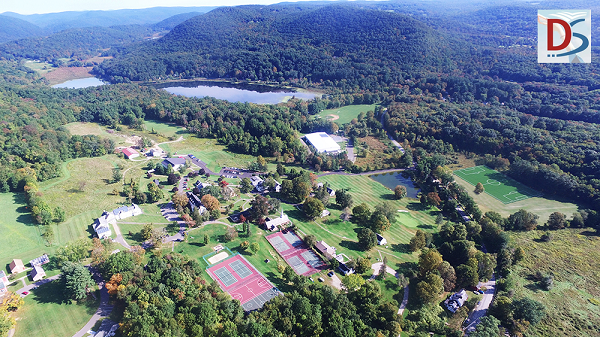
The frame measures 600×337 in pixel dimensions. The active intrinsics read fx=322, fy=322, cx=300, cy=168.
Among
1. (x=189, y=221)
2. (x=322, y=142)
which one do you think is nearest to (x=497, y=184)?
(x=322, y=142)

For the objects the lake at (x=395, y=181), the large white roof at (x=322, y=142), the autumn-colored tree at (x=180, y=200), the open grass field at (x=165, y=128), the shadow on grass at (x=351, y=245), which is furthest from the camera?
the open grass field at (x=165, y=128)

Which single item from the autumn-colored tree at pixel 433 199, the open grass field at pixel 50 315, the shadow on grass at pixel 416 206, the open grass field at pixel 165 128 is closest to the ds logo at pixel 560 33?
the autumn-colored tree at pixel 433 199

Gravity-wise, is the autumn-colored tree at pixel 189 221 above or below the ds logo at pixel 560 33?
below

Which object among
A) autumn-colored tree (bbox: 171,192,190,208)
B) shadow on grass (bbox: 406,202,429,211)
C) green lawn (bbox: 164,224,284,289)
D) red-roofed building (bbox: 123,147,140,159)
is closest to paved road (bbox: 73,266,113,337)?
green lawn (bbox: 164,224,284,289)

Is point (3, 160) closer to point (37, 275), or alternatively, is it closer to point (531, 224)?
point (37, 275)

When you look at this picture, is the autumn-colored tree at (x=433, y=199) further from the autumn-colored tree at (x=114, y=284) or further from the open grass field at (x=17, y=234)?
the open grass field at (x=17, y=234)

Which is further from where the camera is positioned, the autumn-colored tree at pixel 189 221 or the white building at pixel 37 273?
the autumn-colored tree at pixel 189 221

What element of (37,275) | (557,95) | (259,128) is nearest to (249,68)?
(259,128)
